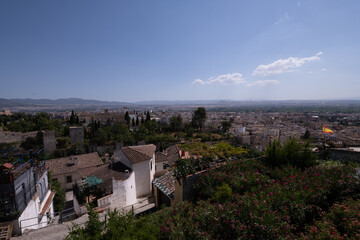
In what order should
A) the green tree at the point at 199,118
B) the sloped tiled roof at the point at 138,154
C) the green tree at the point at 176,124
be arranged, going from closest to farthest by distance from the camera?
the sloped tiled roof at the point at 138,154 → the green tree at the point at 176,124 → the green tree at the point at 199,118

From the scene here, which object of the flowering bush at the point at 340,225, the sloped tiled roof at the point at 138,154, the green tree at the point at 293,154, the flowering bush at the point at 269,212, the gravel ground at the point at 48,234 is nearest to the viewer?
the flowering bush at the point at 340,225

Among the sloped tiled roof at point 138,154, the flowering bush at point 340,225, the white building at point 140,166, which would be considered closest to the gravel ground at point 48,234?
the white building at point 140,166

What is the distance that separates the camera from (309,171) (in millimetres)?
5688

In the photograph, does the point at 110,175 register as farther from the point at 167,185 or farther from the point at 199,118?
the point at 199,118

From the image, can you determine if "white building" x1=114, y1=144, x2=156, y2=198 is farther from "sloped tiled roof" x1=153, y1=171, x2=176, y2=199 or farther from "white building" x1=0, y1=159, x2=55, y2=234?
"white building" x1=0, y1=159, x2=55, y2=234

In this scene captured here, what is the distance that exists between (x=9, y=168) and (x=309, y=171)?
1083 cm

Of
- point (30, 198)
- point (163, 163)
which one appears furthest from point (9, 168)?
point (163, 163)

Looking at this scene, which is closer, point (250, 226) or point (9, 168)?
point (250, 226)

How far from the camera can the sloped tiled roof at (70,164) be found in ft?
56.7

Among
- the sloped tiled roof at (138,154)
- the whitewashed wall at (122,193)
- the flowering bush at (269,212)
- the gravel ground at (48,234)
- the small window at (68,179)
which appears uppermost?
the flowering bush at (269,212)

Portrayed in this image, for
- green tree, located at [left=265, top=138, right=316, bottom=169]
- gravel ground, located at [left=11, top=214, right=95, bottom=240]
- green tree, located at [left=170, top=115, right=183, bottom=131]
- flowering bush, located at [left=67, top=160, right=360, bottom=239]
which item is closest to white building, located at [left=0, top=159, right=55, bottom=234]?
gravel ground, located at [left=11, top=214, right=95, bottom=240]

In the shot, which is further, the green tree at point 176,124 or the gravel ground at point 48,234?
the green tree at point 176,124

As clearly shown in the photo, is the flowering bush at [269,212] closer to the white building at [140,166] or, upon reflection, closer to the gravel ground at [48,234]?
the gravel ground at [48,234]

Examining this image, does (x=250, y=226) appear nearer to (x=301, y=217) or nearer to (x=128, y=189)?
(x=301, y=217)
